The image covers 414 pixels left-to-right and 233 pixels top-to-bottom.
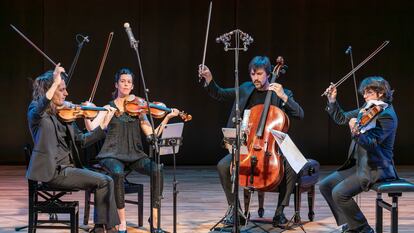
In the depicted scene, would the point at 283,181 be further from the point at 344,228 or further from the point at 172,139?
the point at 172,139

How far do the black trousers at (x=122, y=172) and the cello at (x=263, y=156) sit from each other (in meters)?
0.61

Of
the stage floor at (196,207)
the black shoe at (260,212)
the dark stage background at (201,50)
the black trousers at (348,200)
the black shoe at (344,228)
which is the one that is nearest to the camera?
the black trousers at (348,200)

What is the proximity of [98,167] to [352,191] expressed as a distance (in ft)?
6.58

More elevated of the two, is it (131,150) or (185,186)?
(131,150)

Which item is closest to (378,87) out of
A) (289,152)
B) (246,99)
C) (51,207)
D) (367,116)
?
(367,116)

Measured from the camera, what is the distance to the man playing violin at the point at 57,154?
4.79m

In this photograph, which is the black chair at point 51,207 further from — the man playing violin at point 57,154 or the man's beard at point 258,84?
the man's beard at point 258,84

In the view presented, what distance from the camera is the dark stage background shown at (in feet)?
28.6

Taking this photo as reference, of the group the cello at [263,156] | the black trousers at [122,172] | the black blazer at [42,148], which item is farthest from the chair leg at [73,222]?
the cello at [263,156]

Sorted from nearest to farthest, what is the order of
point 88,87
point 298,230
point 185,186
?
point 298,230 < point 185,186 < point 88,87

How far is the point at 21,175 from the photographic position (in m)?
8.27

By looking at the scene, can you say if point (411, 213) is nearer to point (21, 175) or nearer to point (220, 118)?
point (220, 118)

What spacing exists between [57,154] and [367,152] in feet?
6.93

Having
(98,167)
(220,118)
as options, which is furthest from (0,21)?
(98,167)
